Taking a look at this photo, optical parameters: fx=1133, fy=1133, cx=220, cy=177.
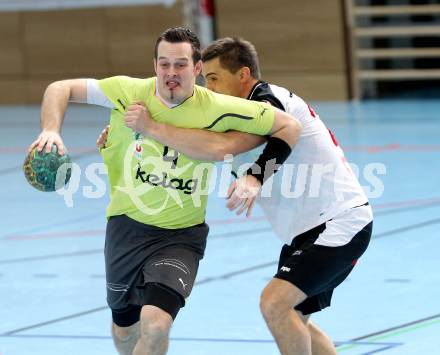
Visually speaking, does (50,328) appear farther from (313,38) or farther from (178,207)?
(313,38)

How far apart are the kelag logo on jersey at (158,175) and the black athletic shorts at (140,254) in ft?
0.50

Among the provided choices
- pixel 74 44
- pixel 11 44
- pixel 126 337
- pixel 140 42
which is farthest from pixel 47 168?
pixel 11 44

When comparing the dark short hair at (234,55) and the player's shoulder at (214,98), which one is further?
the dark short hair at (234,55)

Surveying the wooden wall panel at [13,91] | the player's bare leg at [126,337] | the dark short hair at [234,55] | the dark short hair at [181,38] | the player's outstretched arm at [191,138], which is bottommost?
the wooden wall panel at [13,91]

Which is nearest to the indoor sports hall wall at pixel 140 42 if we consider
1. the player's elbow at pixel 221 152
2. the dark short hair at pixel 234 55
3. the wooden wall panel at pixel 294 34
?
the wooden wall panel at pixel 294 34

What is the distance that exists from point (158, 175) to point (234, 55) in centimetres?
74

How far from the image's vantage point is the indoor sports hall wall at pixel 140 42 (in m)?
20.0

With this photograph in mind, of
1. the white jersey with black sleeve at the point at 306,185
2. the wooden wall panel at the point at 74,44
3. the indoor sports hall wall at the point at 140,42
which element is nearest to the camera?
the white jersey with black sleeve at the point at 306,185

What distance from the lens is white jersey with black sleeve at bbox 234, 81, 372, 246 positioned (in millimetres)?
5777

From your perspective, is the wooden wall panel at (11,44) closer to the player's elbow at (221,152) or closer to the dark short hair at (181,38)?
the dark short hair at (181,38)

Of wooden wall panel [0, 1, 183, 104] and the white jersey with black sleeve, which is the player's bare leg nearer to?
the white jersey with black sleeve

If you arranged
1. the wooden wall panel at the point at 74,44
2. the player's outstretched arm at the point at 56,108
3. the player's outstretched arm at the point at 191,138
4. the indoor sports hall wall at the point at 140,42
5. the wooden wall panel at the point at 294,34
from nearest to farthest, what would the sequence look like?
1. the player's outstretched arm at the point at 56,108
2. the player's outstretched arm at the point at 191,138
3. the wooden wall panel at the point at 294,34
4. the indoor sports hall wall at the point at 140,42
5. the wooden wall panel at the point at 74,44

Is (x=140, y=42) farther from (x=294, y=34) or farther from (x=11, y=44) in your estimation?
(x=294, y=34)

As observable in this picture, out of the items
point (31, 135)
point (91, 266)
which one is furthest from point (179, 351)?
point (31, 135)
